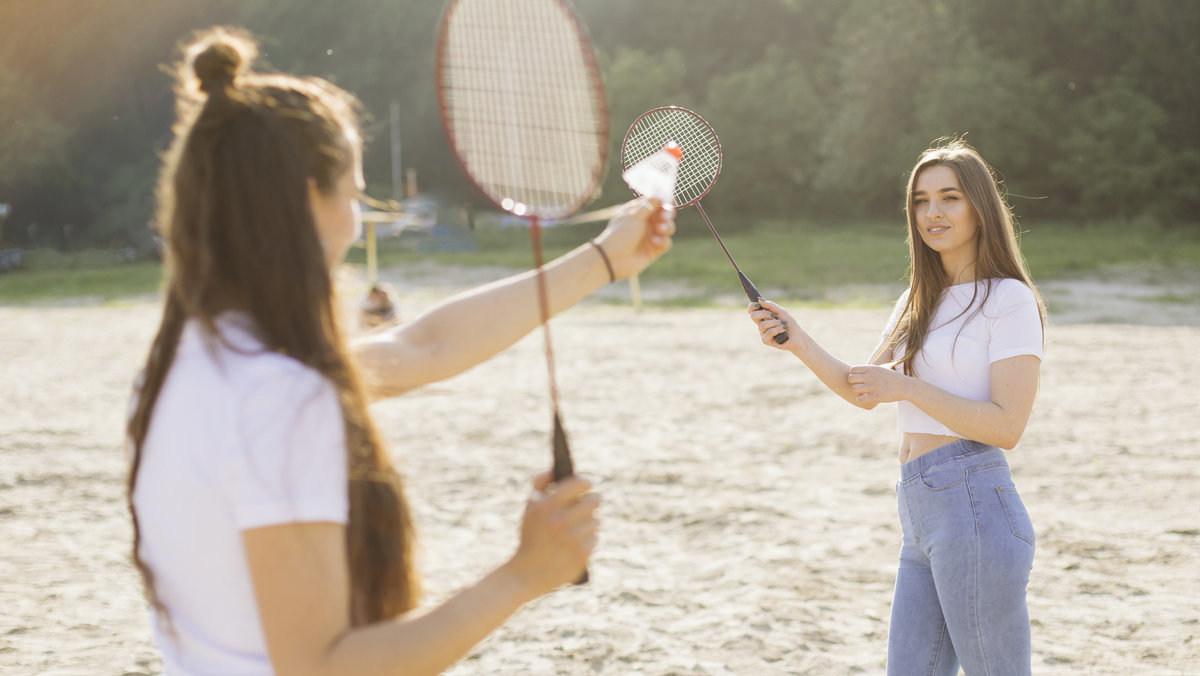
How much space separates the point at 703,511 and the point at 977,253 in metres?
3.60

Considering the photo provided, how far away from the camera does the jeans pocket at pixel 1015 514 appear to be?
2.30m

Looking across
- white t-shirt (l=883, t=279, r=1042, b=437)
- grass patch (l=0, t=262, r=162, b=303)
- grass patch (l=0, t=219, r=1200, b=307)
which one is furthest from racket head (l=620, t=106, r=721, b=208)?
grass patch (l=0, t=262, r=162, b=303)

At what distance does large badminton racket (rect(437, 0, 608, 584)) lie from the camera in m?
1.67

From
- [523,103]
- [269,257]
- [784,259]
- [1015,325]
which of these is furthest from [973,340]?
[784,259]

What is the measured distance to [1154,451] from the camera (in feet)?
22.9

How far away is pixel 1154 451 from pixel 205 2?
3992 cm

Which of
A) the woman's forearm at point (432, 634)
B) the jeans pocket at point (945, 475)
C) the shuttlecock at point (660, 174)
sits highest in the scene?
the shuttlecock at point (660, 174)

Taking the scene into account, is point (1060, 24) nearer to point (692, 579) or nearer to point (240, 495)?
point (692, 579)

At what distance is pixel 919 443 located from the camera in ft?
8.21

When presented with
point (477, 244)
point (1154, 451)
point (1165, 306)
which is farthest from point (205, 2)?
point (1154, 451)

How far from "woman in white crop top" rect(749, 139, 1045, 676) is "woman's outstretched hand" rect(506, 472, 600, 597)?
1.25 m

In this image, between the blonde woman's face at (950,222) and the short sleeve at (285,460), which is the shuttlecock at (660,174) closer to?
the short sleeve at (285,460)

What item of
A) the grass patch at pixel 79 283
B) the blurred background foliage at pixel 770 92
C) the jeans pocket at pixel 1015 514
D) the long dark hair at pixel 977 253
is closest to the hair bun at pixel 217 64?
the long dark hair at pixel 977 253

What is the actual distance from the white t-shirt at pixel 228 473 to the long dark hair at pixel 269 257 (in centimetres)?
3
